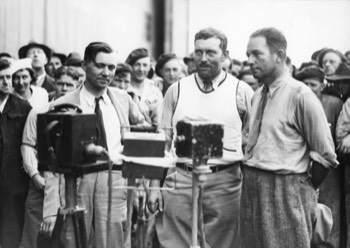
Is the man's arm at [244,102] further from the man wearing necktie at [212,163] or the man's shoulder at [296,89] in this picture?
the man's shoulder at [296,89]

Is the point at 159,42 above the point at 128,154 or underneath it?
above

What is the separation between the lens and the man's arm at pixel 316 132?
3713mm

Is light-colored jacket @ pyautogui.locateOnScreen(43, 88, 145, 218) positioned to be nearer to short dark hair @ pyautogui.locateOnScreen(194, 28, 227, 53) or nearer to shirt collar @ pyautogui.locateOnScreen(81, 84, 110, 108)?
shirt collar @ pyautogui.locateOnScreen(81, 84, 110, 108)

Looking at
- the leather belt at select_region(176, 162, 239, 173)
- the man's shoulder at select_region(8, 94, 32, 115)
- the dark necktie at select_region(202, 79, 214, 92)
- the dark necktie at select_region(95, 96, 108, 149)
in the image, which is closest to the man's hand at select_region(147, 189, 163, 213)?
the leather belt at select_region(176, 162, 239, 173)

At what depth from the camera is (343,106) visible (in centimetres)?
529

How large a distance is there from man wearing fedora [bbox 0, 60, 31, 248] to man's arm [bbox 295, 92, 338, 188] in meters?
2.43

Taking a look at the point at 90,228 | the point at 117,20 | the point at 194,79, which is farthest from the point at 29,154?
the point at 117,20

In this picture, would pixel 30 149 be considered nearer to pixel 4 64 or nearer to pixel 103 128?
pixel 4 64

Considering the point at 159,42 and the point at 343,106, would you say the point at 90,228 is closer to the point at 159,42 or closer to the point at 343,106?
the point at 343,106

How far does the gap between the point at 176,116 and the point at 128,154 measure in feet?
4.81

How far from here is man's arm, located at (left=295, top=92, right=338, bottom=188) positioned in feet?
12.2

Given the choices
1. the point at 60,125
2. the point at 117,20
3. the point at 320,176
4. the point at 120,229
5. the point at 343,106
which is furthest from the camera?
the point at 117,20

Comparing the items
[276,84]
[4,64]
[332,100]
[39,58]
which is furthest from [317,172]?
[39,58]

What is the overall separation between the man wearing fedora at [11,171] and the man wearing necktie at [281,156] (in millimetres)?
2075
